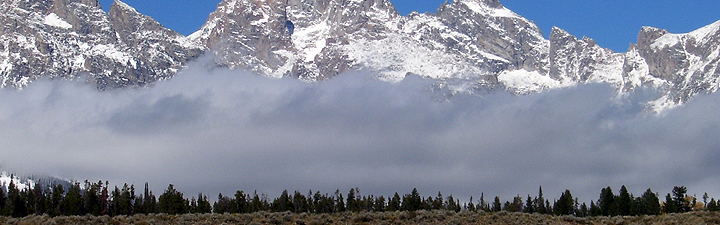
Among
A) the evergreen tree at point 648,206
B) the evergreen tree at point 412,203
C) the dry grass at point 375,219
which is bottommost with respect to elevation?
the dry grass at point 375,219

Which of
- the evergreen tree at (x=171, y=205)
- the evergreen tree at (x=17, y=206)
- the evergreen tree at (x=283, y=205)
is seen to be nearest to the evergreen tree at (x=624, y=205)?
the evergreen tree at (x=283, y=205)

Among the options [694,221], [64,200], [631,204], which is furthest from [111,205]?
[694,221]

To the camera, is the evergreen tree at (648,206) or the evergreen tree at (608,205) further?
the evergreen tree at (648,206)

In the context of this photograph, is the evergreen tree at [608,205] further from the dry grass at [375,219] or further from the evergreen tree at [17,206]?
the evergreen tree at [17,206]

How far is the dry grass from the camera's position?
6319 cm

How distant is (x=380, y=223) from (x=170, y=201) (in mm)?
106499

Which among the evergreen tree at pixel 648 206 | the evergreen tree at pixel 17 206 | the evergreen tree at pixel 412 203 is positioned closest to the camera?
the evergreen tree at pixel 648 206

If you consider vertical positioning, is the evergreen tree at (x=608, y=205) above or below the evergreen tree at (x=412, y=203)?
below

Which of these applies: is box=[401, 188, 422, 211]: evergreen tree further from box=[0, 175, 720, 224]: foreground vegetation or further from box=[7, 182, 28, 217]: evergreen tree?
box=[7, 182, 28, 217]: evergreen tree

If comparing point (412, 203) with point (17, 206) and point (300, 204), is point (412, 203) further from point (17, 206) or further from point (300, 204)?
point (17, 206)

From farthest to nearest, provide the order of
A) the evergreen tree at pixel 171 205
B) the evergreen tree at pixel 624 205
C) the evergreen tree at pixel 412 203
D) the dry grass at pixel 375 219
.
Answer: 1. the evergreen tree at pixel 412 203
2. the evergreen tree at pixel 171 205
3. the evergreen tree at pixel 624 205
4. the dry grass at pixel 375 219

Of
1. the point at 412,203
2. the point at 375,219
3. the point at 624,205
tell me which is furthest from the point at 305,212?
the point at 412,203

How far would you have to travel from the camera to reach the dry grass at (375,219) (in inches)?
2488

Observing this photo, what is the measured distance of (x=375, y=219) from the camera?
6838 centimetres
